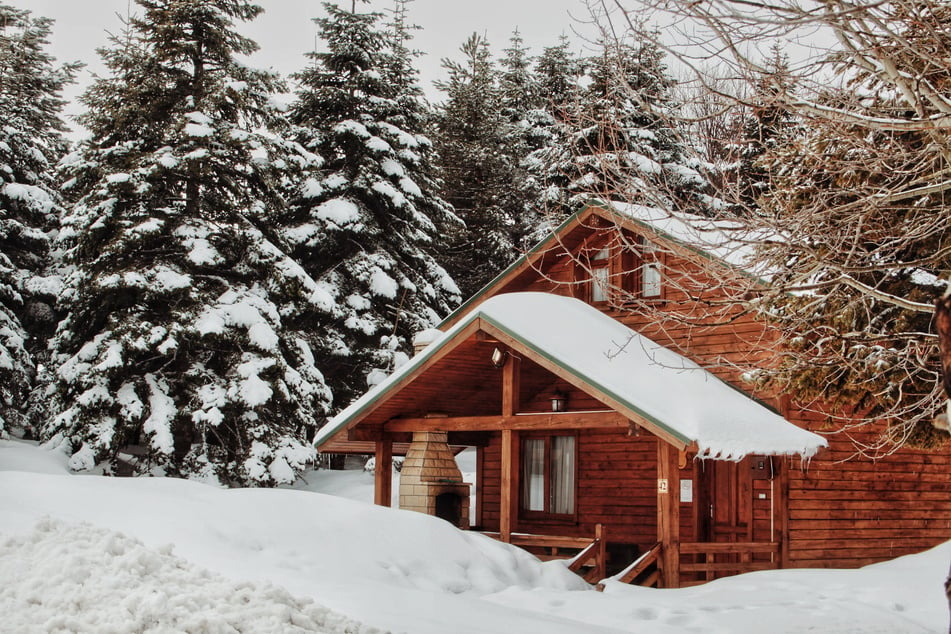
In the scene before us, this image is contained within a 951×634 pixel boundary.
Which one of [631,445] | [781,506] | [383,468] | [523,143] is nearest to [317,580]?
[383,468]

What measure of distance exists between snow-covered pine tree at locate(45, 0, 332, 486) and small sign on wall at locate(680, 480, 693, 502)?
363 inches

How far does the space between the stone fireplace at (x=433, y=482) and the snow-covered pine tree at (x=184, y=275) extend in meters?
5.74

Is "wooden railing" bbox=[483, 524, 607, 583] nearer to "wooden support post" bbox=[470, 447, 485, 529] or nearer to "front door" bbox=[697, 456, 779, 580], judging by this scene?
"front door" bbox=[697, 456, 779, 580]

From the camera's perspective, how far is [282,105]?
2378cm

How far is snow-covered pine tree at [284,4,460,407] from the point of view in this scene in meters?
26.8

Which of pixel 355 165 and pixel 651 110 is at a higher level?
pixel 355 165

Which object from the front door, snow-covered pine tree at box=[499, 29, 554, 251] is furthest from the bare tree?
snow-covered pine tree at box=[499, 29, 554, 251]

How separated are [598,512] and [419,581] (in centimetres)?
742

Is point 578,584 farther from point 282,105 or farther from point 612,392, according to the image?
point 282,105

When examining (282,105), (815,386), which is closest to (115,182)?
(282,105)

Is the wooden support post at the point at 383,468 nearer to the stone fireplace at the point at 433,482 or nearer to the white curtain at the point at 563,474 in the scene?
the stone fireplace at the point at 433,482

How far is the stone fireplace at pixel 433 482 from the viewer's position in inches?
645

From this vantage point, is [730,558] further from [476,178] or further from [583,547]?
[476,178]

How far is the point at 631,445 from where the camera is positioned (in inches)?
692
